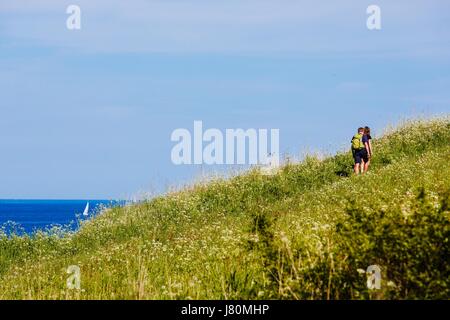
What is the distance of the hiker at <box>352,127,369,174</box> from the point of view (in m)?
28.8

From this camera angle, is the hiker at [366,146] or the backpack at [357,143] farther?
the hiker at [366,146]

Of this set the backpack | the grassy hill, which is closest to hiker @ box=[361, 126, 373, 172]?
the backpack

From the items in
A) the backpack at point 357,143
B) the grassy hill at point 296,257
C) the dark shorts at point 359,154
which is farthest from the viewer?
the dark shorts at point 359,154

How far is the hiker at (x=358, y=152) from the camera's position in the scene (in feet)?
94.4

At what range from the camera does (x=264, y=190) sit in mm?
28906

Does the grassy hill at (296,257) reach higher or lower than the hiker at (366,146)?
lower

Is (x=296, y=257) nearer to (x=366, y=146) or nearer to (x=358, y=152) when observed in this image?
(x=358, y=152)

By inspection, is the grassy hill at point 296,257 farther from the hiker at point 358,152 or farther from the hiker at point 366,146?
the hiker at point 366,146

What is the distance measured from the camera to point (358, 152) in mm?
28953

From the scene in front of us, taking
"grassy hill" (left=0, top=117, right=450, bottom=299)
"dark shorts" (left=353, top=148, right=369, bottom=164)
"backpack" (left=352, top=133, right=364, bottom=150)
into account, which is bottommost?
"grassy hill" (left=0, top=117, right=450, bottom=299)

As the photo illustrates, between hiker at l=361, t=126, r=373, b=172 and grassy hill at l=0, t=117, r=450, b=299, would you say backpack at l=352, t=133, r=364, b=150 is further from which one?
grassy hill at l=0, t=117, r=450, b=299

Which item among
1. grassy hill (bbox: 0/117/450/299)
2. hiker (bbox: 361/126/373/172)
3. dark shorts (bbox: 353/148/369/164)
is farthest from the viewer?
hiker (bbox: 361/126/373/172)

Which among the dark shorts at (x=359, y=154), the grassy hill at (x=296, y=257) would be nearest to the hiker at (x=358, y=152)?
the dark shorts at (x=359, y=154)

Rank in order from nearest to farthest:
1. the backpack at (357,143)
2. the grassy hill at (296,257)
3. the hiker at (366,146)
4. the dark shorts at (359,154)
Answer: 1. the grassy hill at (296,257)
2. the backpack at (357,143)
3. the dark shorts at (359,154)
4. the hiker at (366,146)
